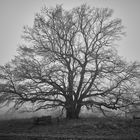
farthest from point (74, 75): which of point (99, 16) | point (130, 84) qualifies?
point (99, 16)

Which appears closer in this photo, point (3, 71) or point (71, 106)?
point (3, 71)

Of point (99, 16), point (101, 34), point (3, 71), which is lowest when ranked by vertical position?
point (3, 71)

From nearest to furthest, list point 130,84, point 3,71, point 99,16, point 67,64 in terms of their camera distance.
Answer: point 3,71 → point 130,84 → point 67,64 → point 99,16

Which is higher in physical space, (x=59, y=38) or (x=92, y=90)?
(x=59, y=38)

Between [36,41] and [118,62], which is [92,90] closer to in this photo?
[118,62]

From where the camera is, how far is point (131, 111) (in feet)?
57.6

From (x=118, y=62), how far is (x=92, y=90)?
3937 mm

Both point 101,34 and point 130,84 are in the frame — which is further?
point 101,34

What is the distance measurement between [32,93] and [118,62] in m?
9.15

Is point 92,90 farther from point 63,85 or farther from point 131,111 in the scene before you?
point 131,111

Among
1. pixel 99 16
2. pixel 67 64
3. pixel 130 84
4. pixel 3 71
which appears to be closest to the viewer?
pixel 3 71

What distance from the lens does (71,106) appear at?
18609mm

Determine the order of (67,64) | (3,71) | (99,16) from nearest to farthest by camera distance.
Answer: (3,71) < (67,64) < (99,16)

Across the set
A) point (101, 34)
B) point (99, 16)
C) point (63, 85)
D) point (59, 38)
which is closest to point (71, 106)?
point (63, 85)
